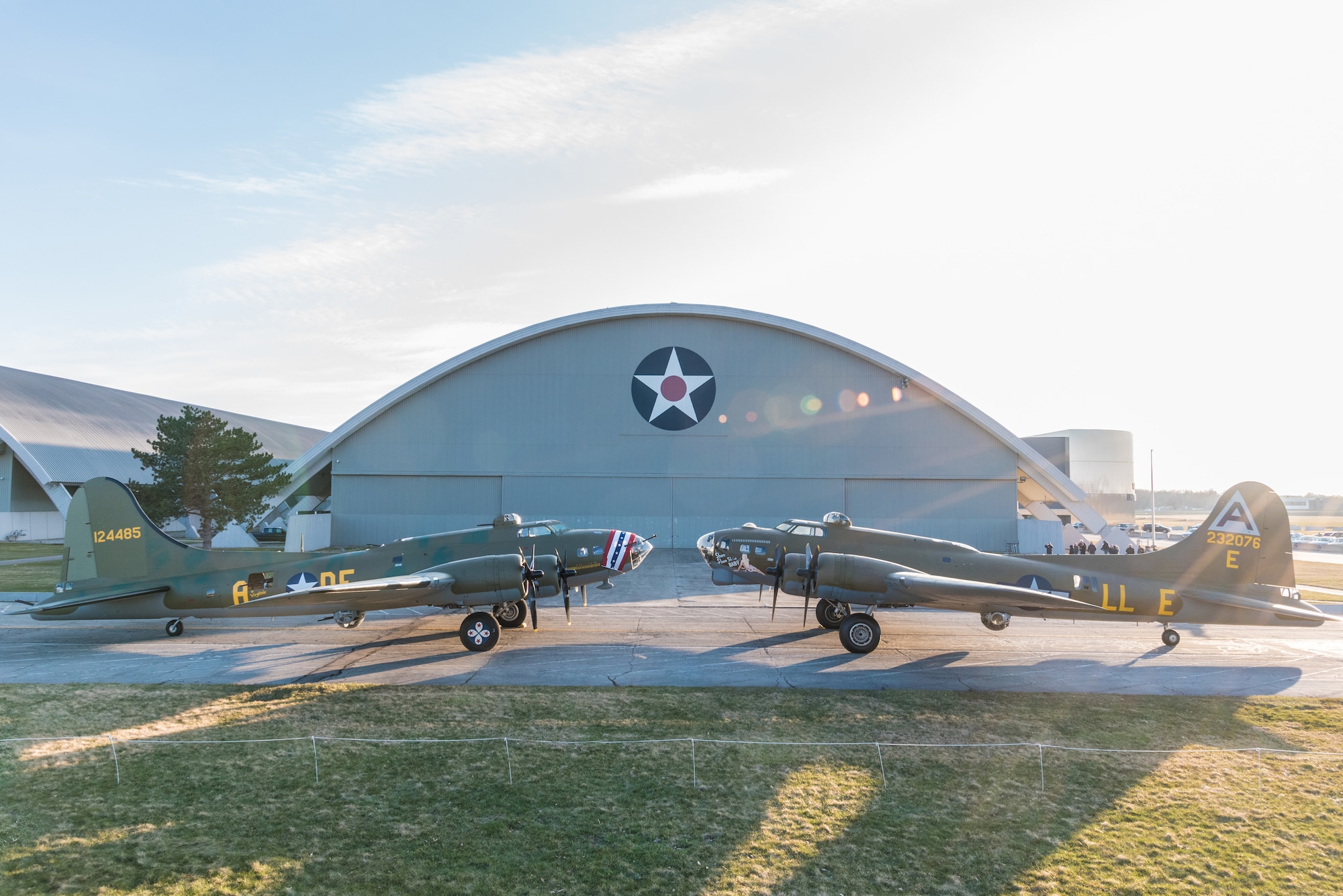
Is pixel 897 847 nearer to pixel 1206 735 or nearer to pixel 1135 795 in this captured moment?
pixel 1135 795

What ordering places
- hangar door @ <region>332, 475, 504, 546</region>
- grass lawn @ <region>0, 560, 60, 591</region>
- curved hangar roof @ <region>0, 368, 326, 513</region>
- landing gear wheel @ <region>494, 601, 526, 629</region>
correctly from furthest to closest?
curved hangar roof @ <region>0, 368, 326, 513</region>, hangar door @ <region>332, 475, 504, 546</region>, grass lawn @ <region>0, 560, 60, 591</region>, landing gear wheel @ <region>494, 601, 526, 629</region>

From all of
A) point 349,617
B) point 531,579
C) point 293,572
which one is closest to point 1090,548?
point 531,579

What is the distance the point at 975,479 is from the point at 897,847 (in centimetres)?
4146

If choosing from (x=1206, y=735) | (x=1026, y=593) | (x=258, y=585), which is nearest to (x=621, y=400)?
(x=258, y=585)

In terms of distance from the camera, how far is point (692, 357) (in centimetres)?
4666

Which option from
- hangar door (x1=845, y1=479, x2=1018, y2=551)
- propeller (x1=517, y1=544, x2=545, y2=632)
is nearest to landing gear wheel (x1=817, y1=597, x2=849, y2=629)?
propeller (x1=517, y1=544, x2=545, y2=632)

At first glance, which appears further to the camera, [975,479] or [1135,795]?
[975,479]

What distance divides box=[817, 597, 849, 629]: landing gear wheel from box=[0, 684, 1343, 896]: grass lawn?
8385 millimetres

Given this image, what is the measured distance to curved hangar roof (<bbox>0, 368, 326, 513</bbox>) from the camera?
2152 inches

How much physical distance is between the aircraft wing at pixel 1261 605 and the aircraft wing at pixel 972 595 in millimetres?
3217

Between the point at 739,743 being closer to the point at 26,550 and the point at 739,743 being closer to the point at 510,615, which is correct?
the point at 510,615

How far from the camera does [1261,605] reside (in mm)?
20000

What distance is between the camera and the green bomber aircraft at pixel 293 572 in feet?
64.1

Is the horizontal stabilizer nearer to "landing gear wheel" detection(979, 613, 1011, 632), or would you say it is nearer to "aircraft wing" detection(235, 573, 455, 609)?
"aircraft wing" detection(235, 573, 455, 609)
